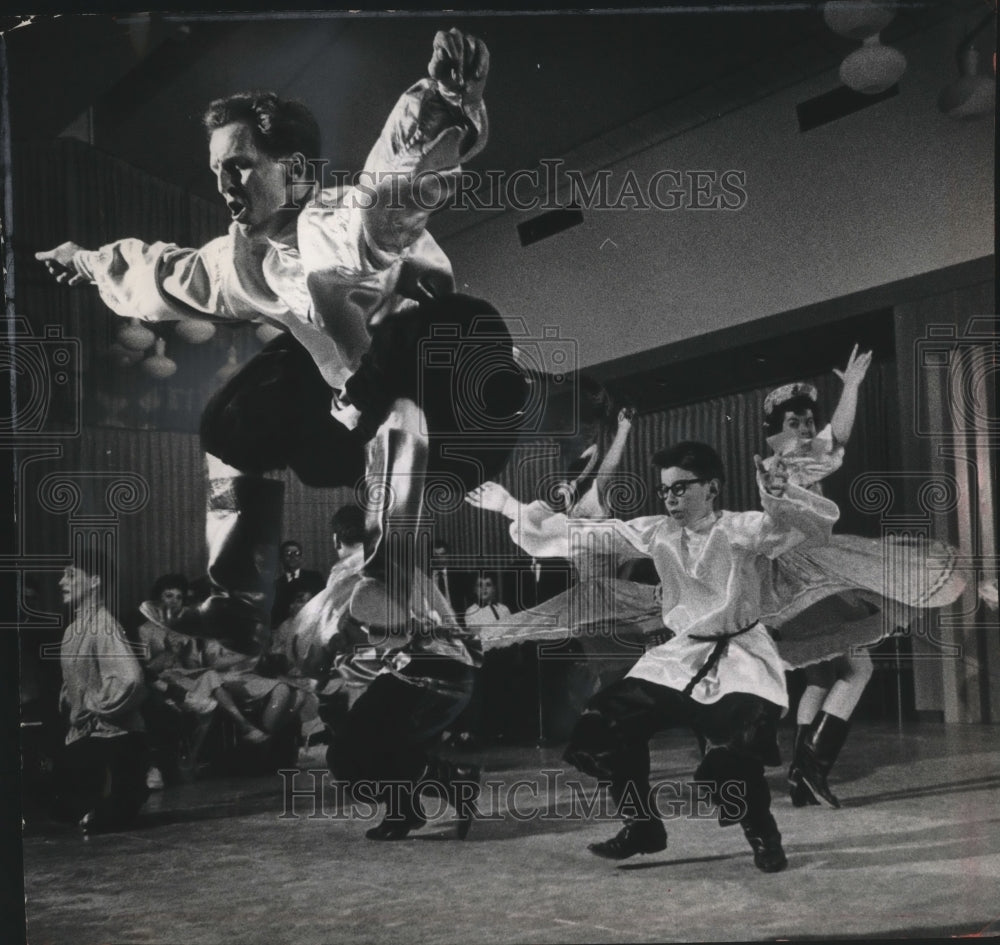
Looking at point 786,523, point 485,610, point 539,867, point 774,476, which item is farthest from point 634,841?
point 774,476

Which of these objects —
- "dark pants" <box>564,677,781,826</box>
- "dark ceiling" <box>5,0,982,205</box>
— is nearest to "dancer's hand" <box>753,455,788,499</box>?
"dark pants" <box>564,677,781,826</box>

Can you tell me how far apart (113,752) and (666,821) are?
1609mm

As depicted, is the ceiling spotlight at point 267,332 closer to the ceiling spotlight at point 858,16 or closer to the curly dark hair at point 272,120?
the curly dark hair at point 272,120

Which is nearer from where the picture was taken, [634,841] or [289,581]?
[634,841]

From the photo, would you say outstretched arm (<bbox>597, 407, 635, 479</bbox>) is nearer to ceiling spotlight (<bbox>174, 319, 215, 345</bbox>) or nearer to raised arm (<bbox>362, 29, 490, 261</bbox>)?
raised arm (<bbox>362, 29, 490, 261</bbox>)

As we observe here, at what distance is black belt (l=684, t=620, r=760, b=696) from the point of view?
10.0 feet

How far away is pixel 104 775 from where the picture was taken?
3.16 m

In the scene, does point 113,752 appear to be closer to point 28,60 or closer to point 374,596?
point 374,596

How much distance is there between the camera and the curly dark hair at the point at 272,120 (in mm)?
3146

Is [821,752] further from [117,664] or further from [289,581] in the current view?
[117,664]

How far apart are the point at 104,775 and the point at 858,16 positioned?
3057 millimetres

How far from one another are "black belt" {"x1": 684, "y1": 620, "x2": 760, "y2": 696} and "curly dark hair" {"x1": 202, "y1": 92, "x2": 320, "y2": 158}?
1801 millimetres

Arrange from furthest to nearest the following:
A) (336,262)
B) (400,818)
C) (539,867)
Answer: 1. (336,262)
2. (400,818)
3. (539,867)
